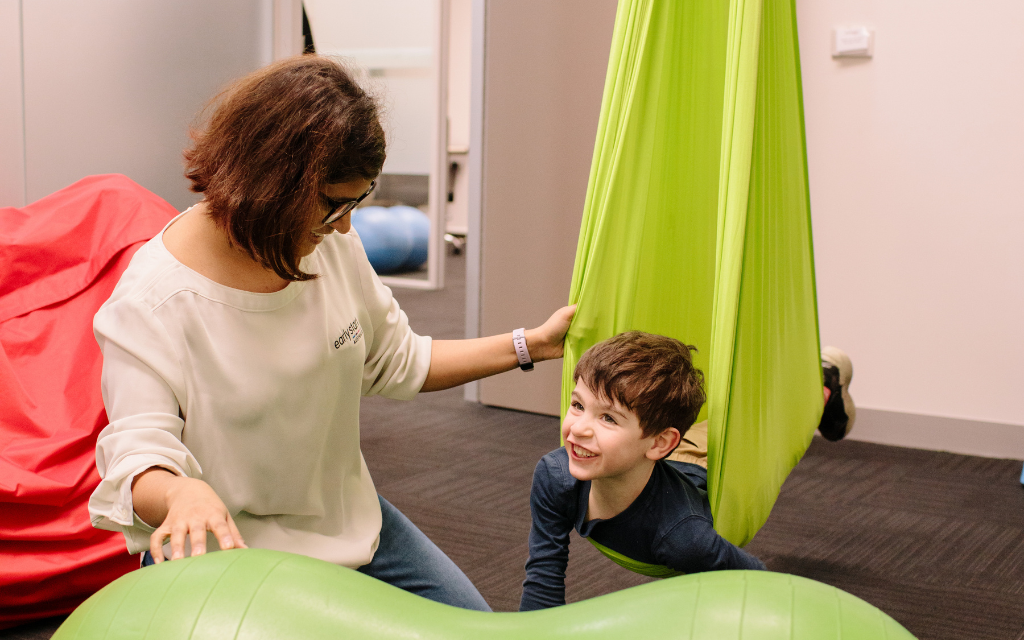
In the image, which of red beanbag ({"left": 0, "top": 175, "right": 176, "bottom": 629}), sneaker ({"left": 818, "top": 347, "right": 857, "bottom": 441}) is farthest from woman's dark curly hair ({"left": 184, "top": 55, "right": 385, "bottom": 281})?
sneaker ({"left": 818, "top": 347, "right": 857, "bottom": 441})

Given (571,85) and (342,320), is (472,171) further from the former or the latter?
(342,320)

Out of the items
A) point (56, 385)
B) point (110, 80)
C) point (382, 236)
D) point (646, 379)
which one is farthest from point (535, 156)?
point (382, 236)

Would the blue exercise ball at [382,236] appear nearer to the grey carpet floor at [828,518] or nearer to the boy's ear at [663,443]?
the grey carpet floor at [828,518]

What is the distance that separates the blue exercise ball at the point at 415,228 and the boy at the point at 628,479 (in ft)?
17.3

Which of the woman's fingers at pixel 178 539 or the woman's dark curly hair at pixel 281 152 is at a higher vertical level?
the woman's dark curly hair at pixel 281 152

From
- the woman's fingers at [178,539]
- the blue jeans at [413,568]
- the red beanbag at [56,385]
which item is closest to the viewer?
the woman's fingers at [178,539]

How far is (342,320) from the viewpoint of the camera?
48.8 inches

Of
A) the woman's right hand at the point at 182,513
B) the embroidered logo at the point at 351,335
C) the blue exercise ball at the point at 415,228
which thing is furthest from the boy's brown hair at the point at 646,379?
the blue exercise ball at the point at 415,228

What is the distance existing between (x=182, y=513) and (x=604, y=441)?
1.63 feet

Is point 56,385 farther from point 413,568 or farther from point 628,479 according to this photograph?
point 628,479

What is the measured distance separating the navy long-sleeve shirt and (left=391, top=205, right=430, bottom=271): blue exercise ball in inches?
208

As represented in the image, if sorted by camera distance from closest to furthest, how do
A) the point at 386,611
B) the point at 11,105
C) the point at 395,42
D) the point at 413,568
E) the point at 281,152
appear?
the point at 386,611 < the point at 281,152 < the point at 413,568 < the point at 11,105 < the point at 395,42

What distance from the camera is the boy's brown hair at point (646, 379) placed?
113 cm

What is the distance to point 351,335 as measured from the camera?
4.09 feet
